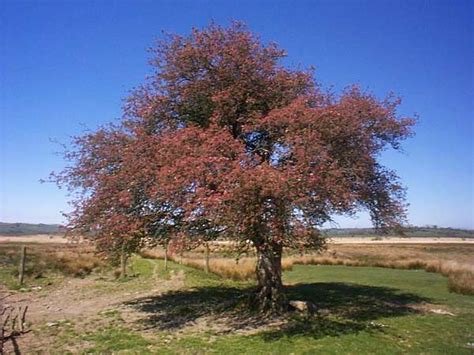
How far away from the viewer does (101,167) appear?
1836 cm

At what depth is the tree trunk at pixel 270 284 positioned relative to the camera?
17672 millimetres

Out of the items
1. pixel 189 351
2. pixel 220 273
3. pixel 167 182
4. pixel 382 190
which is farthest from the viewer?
pixel 220 273

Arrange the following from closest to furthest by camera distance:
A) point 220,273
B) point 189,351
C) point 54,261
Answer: point 189,351, point 220,273, point 54,261

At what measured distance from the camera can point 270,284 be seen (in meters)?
18.2

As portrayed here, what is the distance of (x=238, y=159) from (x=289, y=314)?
21.1 feet

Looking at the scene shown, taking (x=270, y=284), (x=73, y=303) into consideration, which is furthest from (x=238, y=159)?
(x=73, y=303)

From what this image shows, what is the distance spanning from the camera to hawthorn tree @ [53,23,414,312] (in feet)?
45.0

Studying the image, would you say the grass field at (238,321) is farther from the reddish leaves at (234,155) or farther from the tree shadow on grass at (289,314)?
the reddish leaves at (234,155)

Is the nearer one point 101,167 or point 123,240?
point 123,240

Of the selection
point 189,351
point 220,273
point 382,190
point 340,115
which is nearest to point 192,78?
point 340,115

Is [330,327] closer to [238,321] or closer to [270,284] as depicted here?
[238,321]

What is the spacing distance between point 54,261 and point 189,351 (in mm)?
28851

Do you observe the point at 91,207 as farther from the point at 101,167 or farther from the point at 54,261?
the point at 54,261

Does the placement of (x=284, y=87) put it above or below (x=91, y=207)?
above
